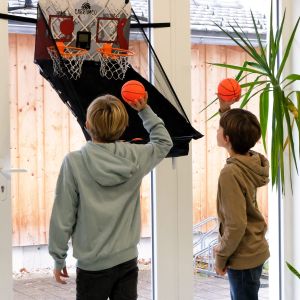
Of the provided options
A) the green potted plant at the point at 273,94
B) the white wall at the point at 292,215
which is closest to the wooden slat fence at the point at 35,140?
the green potted plant at the point at 273,94

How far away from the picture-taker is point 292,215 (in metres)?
3.45

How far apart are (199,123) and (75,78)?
0.87 meters

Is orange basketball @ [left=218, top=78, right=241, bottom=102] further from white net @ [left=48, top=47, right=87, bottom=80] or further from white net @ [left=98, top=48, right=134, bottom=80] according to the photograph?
white net @ [left=48, top=47, right=87, bottom=80]

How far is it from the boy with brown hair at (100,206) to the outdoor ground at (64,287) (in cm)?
58

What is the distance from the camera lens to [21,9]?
2.72m

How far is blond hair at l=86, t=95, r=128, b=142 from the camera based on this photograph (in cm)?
229

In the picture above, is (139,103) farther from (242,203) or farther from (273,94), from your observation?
(273,94)

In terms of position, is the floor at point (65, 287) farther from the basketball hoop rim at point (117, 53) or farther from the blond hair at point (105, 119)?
the basketball hoop rim at point (117, 53)

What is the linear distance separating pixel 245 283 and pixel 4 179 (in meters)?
1.12

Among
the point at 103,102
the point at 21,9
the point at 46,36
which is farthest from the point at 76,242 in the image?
the point at 21,9

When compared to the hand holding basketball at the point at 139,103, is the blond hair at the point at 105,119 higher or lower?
lower

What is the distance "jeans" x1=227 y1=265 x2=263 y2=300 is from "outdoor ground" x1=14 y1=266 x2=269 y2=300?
2.23 ft

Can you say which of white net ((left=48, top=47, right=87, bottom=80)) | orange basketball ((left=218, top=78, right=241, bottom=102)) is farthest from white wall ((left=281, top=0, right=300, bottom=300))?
white net ((left=48, top=47, right=87, bottom=80))

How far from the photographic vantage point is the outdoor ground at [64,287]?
286 cm
